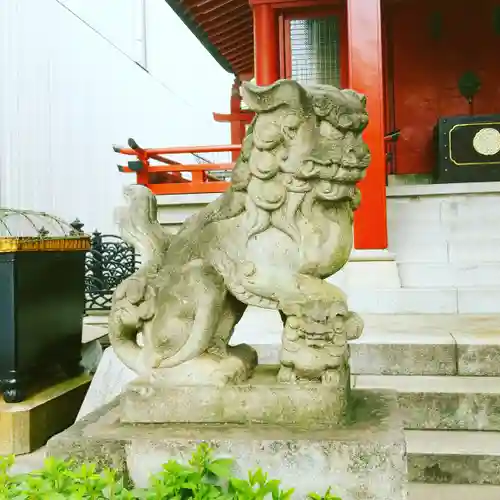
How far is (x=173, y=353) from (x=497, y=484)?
147 centimetres

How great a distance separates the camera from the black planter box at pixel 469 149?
22.5 feet

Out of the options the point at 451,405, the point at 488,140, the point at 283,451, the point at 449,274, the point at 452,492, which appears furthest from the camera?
the point at 488,140

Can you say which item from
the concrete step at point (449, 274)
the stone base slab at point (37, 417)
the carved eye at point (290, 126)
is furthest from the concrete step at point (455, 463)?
the concrete step at point (449, 274)

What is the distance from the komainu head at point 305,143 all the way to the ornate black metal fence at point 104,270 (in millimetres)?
4312

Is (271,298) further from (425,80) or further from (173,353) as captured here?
(425,80)

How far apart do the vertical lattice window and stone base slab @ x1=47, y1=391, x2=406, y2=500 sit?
595 centimetres

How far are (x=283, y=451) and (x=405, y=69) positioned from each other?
7.59 metres

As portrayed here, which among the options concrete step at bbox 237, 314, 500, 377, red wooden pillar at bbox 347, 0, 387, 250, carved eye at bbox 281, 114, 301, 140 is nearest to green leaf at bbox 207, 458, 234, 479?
carved eye at bbox 281, 114, 301, 140

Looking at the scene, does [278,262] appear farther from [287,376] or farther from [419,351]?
[419,351]

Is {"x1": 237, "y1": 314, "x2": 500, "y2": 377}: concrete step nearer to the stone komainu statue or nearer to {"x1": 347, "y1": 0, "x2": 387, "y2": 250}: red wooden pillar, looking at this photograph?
the stone komainu statue

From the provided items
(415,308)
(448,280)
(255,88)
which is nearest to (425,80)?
(448,280)

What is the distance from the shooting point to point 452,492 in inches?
92.7

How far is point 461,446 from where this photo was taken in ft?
8.14

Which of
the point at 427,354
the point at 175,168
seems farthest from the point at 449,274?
the point at 175,168
